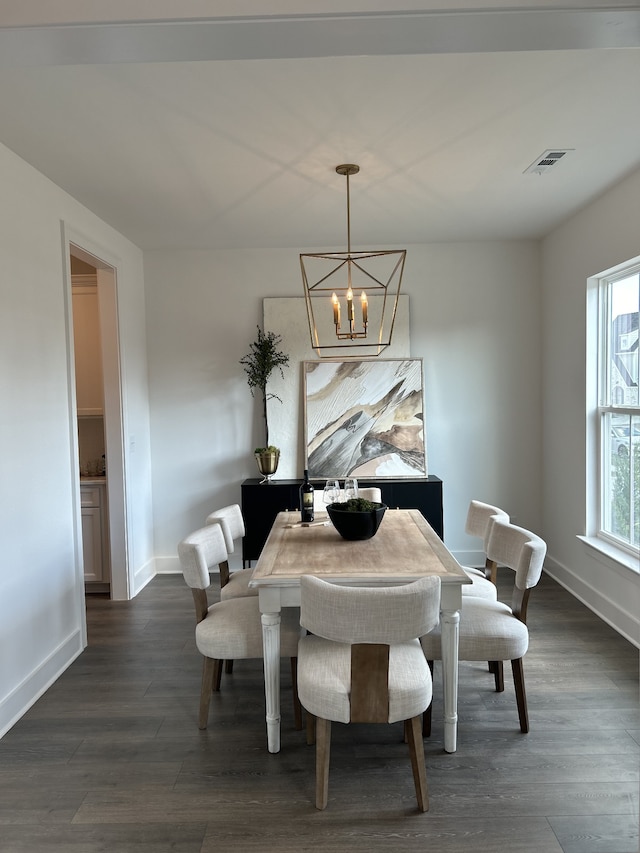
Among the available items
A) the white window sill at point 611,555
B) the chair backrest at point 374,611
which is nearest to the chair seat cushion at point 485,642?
the chair backrest at point 374,611

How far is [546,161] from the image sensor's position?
3.29m

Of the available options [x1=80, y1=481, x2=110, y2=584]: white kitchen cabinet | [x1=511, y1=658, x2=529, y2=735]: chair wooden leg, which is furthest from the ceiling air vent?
[x1=80, y1=481, x2=110, y2=584]: white kitchen cabinet

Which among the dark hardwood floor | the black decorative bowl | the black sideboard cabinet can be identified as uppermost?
the black decorative bowl

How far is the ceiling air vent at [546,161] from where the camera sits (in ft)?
10.4

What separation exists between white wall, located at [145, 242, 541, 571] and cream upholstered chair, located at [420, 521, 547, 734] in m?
2.36

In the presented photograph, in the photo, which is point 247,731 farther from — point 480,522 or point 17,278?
point 17,278

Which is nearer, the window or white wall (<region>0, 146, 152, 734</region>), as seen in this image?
white wall (<region>0, 146, 152, 734</region>)

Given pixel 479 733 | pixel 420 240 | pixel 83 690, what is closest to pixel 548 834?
pixel 479 733

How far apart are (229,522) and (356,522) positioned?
2.84ft

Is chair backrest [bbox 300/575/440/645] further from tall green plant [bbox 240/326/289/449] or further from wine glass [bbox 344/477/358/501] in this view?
tall green plant [bbox 240/326/289/449]

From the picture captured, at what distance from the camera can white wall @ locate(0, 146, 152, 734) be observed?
9.48 feet

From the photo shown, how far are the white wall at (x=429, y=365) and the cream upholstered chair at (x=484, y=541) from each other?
1.70m

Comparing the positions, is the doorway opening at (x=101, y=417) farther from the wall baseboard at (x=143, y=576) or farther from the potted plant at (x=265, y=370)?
the potted plant at (x=265, y=370)

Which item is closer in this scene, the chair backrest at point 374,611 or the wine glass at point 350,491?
the chair backrest at point 374,611
